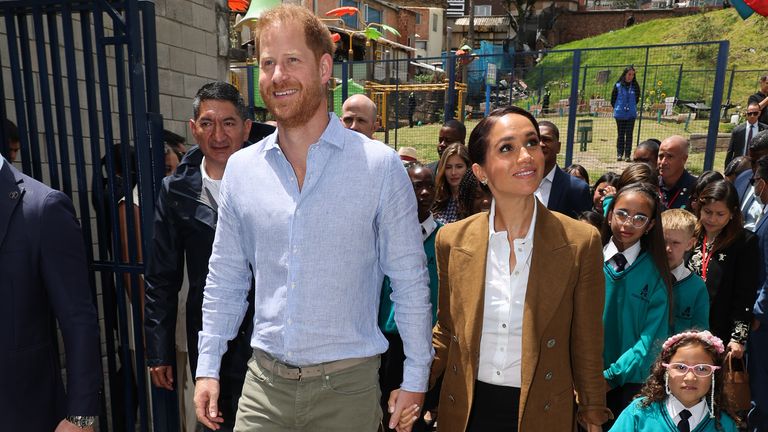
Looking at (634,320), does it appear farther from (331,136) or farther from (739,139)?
(739,139)

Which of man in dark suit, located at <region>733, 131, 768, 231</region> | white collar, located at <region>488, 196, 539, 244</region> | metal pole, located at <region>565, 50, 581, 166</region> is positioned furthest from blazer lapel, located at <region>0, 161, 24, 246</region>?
metal pole, located at <region>565, 50, 581, 166</region>

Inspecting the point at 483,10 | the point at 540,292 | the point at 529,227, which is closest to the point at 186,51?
the point at 529,227

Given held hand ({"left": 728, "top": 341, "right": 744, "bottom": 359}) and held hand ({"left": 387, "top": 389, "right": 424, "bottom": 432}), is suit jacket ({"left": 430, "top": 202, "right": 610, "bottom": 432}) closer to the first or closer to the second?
held hand ({"left": 387, "top": 389, "right": 424, "bottom": 432})

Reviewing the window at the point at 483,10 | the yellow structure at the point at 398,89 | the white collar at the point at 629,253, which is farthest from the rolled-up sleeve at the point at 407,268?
the window at the point at 483,10

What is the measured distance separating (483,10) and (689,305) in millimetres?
53675

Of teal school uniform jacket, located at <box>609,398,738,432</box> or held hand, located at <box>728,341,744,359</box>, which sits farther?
held hand, located at <box>728,341,744,359</box>

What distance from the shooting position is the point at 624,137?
9.38 meters

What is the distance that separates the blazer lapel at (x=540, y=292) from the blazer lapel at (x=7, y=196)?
1879 mm

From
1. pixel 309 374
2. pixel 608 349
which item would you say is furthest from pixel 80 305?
pixel 608 349

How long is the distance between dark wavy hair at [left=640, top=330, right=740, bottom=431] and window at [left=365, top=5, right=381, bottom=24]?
3461 centimetres

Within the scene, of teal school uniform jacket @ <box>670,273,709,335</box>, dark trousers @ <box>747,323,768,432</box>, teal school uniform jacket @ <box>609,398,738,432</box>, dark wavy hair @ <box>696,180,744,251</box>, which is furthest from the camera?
dark wavy hair @ <box>696,180,744,251</box>

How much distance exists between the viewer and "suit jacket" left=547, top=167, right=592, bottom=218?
364 centimetres

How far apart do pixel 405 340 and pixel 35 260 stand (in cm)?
137

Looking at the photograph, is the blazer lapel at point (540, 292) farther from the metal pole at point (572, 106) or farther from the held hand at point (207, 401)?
the metal pole at point (572, 106)
